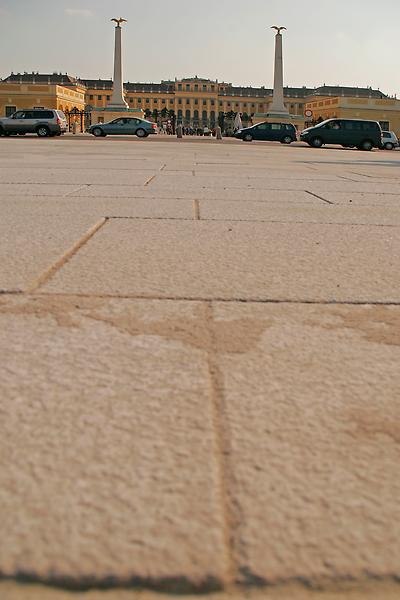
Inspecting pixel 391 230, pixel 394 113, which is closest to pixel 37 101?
pixel 394 113

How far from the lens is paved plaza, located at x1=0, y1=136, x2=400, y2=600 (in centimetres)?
80

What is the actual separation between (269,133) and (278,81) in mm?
18878

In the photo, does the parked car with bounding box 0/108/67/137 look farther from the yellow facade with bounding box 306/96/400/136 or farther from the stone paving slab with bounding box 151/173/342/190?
the yellow facade with bounding box 306/96/400/136

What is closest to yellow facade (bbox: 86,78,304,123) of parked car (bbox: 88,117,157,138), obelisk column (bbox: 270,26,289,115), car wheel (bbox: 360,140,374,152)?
obelisk column (bbox: 270,26,289,115)

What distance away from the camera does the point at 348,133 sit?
1168 inches

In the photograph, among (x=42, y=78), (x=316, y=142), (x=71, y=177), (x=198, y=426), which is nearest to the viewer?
(x=198, y=426)

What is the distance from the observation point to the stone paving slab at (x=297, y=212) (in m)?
4.13

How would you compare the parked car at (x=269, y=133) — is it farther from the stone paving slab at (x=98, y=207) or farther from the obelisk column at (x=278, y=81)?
the stone paving slab at (x=98, y=207)

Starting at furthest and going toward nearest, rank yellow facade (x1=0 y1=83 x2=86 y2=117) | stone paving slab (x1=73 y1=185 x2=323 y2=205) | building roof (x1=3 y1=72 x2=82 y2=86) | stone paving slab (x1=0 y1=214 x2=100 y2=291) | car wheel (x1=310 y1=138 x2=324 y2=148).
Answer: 1. building roof (x1=3 y1=72 x2=82 y2=86)
2. yellow facade (x1=0 y1=83 x2=86 y2=117)
3. car wheel (x1=310 y1=138 x2=324 y2=148)
4. stone paving slab (x1=73 y1=185 x2=323 y2=205)
5. stone paving slab (x1=0 y1=214 x2=100 y2=291)

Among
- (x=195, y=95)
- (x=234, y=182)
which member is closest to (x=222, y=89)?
(x=195, y=95)

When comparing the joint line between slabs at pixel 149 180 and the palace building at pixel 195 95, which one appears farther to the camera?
the palace building at pixel 195 95

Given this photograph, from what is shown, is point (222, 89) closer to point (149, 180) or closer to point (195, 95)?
point (195, 95)

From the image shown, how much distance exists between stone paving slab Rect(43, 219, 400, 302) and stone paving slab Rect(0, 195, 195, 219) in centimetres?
43

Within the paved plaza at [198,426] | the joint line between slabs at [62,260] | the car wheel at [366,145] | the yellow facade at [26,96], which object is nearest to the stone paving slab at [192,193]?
the joint line between slabs at [62,260]
